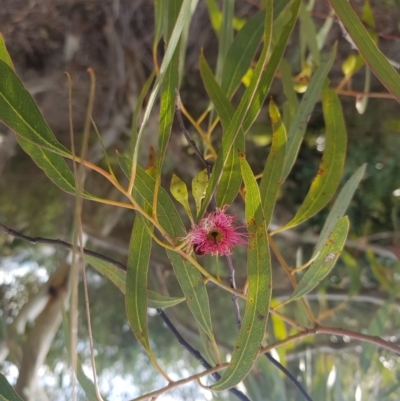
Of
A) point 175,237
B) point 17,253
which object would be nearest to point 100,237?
point 17,253

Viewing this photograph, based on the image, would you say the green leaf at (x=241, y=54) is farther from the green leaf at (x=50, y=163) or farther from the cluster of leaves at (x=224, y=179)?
the green leaf at (x=50, y=163)

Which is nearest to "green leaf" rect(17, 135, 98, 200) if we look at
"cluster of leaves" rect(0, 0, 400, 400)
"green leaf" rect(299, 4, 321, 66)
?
"cluster of leaves" rect(0, 0, 400, 400)

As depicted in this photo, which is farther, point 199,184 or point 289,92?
point 289,92

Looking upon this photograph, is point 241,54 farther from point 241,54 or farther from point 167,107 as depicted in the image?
point 167,107

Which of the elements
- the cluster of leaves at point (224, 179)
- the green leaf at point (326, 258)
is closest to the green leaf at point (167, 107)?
the cluster of leaves at point (224, 179)

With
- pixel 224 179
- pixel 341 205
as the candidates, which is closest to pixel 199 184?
pixel 224 179

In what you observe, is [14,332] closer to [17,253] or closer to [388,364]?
[17,253]

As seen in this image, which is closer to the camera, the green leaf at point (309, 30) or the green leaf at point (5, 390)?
the green leaf at point (5, 390)
